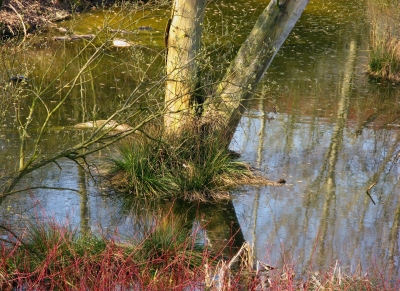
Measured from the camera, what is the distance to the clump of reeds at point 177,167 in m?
7.81

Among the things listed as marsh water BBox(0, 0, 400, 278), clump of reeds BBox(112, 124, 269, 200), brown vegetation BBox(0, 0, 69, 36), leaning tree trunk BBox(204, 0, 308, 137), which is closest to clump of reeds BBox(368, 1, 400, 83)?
marsh water BBox(0, 0, 400, 278)

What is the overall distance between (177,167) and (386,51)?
24.3ft

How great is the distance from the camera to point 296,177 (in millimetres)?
8625

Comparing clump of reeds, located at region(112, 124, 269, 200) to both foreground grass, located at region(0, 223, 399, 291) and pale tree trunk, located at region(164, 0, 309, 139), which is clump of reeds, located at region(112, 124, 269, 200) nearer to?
pale tree trunk, located at region(164, 0, 309, 139)

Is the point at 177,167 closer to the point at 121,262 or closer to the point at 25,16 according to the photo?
the point at 121,262

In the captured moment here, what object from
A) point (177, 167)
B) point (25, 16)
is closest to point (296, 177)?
point (177, 167)

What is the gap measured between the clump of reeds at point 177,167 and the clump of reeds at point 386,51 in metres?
6.66

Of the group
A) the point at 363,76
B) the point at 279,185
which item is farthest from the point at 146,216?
the point at 363,76

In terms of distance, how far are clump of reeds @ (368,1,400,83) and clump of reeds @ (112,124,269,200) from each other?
666 cm

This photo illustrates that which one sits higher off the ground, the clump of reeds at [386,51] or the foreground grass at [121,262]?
the clump of reeds at [386,51]

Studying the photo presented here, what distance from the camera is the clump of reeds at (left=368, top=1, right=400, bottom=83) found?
13.8m

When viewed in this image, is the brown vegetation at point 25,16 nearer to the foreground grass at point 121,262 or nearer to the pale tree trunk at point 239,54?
the pale tree trunk at point 239,54

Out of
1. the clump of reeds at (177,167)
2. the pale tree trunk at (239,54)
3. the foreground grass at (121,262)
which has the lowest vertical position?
the foreground grass at (121,262)

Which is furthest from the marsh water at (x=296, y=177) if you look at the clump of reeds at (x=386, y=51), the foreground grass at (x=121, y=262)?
the clump of reeds at (x=386, y=51)
